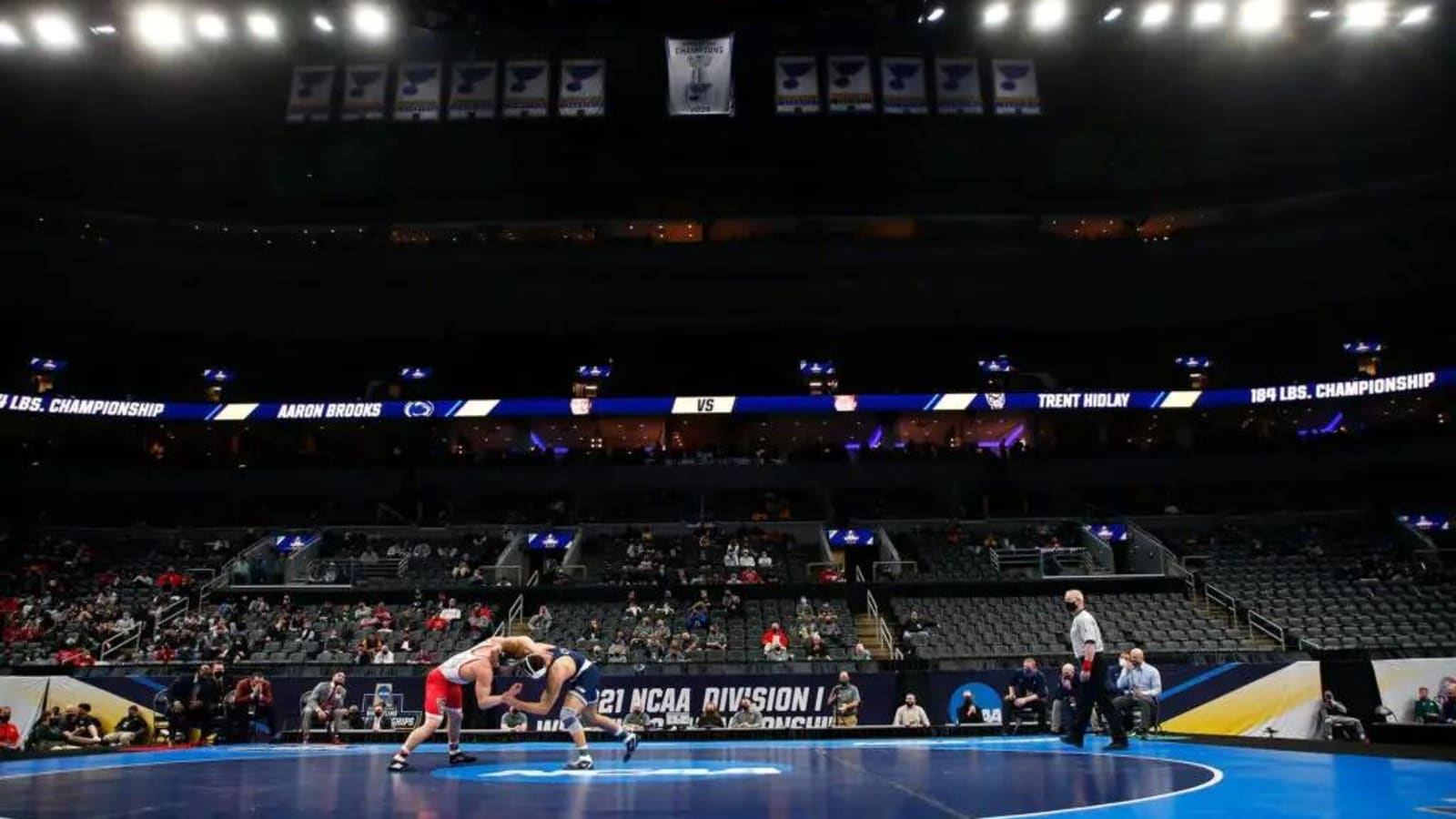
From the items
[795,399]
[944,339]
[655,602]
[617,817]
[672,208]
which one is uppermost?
[672,208]

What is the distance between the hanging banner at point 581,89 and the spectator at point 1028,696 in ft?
58.3

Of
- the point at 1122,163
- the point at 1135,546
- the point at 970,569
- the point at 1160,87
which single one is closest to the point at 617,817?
the point at 970,569

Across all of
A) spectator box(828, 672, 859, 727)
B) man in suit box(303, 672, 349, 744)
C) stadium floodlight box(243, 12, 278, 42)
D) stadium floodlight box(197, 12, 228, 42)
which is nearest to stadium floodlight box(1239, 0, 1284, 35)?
spectator box(828, 672, 859, 727)

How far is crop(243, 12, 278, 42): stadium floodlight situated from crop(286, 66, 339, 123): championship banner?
15.6 feet

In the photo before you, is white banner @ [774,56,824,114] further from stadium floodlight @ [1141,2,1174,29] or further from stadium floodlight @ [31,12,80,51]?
stadium floodlight @ [31,12,80,51]

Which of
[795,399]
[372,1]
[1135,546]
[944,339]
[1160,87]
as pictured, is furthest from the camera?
[944,339]

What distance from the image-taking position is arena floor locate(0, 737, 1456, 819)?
7.00 meters

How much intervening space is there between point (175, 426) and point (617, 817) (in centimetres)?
4132

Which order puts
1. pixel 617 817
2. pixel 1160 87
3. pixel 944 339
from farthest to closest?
pixel 944 339
pixel 1160 87
pixel 617 817

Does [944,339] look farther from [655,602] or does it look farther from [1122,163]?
[655,602]

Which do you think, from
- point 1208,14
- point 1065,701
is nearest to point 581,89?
point 1208,14

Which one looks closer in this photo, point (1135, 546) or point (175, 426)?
point (1135, 546)

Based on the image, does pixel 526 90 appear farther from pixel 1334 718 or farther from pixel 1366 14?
pixel 1334 718

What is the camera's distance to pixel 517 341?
41594mm
